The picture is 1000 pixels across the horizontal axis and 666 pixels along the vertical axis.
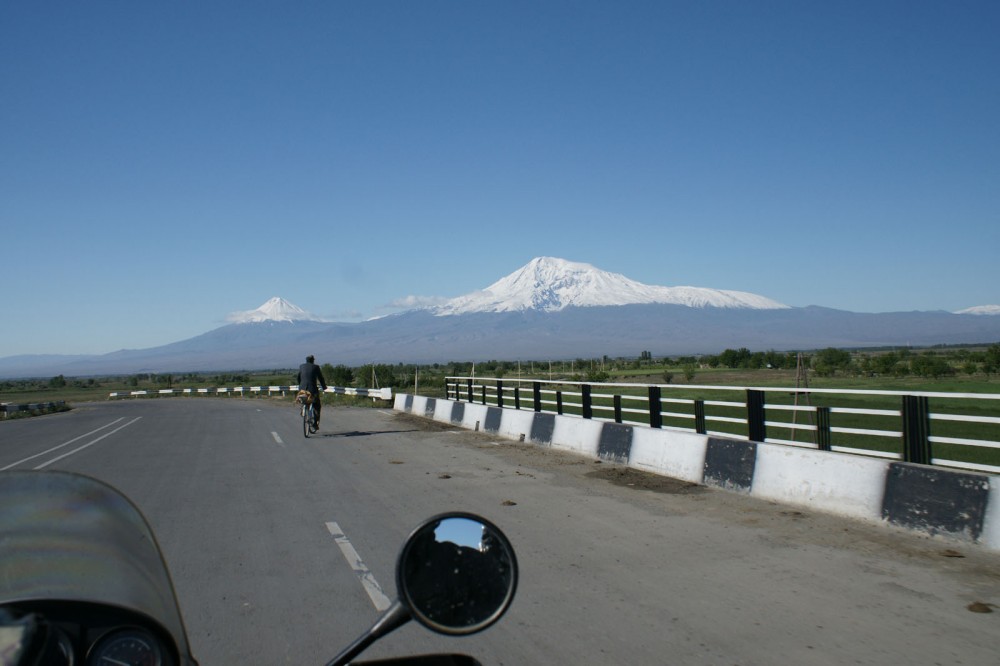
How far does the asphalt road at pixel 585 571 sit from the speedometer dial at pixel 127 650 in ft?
9.51

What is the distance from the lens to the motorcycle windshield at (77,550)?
222 centimetres

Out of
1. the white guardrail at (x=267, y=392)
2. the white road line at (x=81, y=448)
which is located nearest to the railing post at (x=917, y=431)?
the white road line at (x=81, y=448)

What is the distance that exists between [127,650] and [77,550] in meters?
0.43

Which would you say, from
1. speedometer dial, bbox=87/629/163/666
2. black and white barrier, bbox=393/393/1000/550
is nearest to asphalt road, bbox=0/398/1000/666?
black and white barrier, bbox=393/393/1000/550

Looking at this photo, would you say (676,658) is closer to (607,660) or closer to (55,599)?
(607,660)

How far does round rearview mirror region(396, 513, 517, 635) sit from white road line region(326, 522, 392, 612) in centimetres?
280

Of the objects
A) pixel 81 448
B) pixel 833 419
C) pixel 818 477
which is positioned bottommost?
pixel 833 419

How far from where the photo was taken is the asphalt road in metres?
5.08

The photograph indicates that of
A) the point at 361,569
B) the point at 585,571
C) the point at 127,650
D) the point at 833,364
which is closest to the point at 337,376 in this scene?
the point at 833,364

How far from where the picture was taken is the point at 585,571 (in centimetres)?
684

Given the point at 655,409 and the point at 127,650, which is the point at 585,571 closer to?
the point at 127,650

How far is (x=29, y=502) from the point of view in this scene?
2.43 m

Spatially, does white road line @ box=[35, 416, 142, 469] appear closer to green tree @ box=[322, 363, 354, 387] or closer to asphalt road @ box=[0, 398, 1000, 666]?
asphalt road @ box=[0, 398, 1000, 666]

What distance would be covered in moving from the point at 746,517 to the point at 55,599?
26.4ft
